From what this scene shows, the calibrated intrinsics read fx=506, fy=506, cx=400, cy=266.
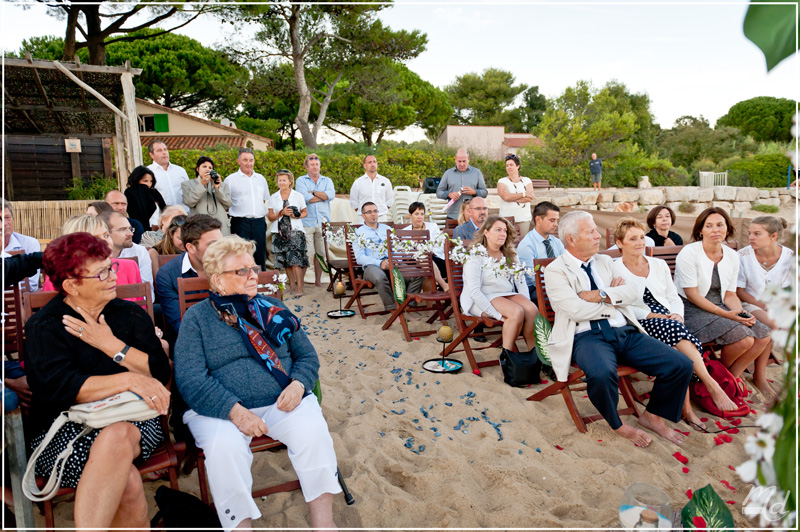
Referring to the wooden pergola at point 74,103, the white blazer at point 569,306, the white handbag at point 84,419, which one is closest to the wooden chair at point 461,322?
the white blazer at point 569,306

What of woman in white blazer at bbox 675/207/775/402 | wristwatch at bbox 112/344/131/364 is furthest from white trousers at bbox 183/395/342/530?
woman in white blazer at bbox 675/207/775/402

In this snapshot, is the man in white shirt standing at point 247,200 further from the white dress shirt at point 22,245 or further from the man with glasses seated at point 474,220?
the man with glasses seated at point 474,220

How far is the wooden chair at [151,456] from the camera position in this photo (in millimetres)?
2129

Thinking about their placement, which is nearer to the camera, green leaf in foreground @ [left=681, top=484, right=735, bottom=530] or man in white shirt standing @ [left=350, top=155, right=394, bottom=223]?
green leaf in foreground @ [left=681, top=484, right=735, bottom=530]

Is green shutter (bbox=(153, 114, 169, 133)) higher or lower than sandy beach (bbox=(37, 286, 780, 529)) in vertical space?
higher

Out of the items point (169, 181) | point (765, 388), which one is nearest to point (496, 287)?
point (765, 388)

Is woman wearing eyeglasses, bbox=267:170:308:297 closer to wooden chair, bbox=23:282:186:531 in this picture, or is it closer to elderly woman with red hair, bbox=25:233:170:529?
wooden chair, bbox=23:282:186:531

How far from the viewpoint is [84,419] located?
2.06 m

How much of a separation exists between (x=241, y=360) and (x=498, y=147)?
28039mm

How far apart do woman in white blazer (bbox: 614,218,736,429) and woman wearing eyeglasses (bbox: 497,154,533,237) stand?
110 inches

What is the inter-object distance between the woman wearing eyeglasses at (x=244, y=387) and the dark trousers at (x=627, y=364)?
5.81ft

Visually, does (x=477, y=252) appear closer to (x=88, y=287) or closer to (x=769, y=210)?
(x=88, y=287)

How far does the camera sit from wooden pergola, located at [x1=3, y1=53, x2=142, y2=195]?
8.95m

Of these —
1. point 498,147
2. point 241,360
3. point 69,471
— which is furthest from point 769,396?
point 498,147
